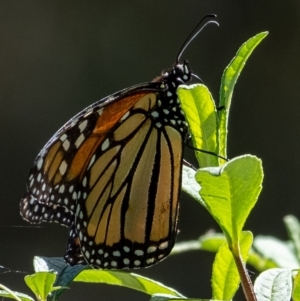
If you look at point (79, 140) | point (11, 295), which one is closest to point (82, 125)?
point (79, 140)

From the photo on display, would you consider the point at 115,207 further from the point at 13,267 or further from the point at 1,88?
the point at 1,88

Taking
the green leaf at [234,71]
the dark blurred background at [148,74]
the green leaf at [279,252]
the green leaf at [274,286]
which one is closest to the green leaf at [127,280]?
the green leaf at [274,286]

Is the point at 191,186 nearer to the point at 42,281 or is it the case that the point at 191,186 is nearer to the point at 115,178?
the point at 42,281

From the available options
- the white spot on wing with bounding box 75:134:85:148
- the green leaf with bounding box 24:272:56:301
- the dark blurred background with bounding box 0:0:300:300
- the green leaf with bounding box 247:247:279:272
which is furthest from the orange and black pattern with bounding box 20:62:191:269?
the dark blurred background with bounding box 0:0:300:300

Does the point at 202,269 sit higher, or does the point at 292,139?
the point at 292,139

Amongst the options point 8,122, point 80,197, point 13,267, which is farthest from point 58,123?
point 80,197

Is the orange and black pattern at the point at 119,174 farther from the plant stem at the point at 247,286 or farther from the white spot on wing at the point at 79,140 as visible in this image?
the plant stem at the point at 247,286

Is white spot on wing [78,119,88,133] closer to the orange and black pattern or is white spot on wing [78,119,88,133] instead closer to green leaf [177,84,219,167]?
the orange and black pattern
